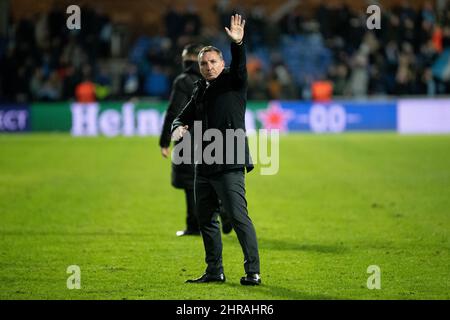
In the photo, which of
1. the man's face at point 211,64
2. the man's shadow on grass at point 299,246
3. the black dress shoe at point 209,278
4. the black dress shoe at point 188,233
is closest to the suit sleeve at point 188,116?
the man's face at point 211,64

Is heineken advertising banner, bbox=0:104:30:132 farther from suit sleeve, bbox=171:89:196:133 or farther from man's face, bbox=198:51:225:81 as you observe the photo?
man's face, bbox=198:51:225:81

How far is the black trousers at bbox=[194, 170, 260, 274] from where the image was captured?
862cm

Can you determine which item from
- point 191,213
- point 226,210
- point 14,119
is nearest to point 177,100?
point 191,213

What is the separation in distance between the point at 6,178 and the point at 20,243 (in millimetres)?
7423

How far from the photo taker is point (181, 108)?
11578mm

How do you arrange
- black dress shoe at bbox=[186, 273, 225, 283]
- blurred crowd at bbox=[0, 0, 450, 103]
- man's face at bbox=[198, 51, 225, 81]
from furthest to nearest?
blurred crowd at bbox=[0, 0, 450, 103] < black dress shoe at bbox=[186, 273, 225, 283] < man's face at bbox=[198, 51, 225, 81]

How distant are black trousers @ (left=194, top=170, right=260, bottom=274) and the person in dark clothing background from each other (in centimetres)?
282

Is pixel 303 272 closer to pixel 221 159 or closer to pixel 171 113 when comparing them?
pixel 221 159

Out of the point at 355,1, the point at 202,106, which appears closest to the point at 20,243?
the point at 202,106

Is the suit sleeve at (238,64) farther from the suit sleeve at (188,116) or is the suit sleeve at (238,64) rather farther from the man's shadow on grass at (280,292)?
the man's shadow on grass at (280,292)

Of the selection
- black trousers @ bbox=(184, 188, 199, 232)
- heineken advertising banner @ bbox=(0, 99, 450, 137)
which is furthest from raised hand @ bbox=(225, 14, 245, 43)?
heineken advertising banner @ bbox=(0, 99, 450, 137)

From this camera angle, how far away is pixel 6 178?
60.4ft

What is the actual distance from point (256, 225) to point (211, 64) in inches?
184

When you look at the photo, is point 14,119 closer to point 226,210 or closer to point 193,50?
point 193,50
